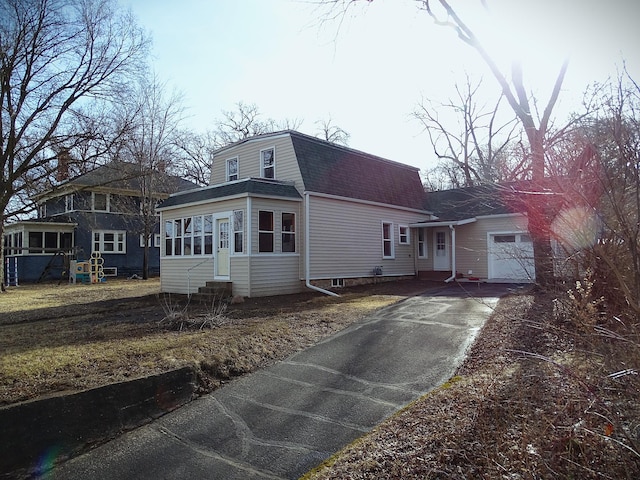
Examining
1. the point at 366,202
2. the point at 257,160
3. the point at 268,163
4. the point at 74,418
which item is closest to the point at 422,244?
the point at 366,202

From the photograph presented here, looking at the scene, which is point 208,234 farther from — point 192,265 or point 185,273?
point 185,273

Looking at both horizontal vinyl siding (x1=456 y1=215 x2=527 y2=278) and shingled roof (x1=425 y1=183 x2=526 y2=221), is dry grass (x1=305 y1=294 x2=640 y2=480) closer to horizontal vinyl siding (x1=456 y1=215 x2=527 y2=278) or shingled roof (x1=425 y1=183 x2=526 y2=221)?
shingled roof (x1=425 y1=183 x2=526 y2=221)

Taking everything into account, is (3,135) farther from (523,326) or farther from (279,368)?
(523,326)

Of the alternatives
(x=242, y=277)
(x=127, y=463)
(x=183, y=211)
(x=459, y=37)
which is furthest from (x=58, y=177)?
(x=127, y=463)

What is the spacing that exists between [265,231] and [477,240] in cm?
1046

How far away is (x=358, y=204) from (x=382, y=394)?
13.2 meters

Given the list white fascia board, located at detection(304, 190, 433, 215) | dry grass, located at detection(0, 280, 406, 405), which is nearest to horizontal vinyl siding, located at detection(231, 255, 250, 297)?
dry grass, located at detection(0, 280, 406, 405)

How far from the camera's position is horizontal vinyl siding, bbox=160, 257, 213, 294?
635 inches

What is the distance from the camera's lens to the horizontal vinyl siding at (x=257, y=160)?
1664 cm

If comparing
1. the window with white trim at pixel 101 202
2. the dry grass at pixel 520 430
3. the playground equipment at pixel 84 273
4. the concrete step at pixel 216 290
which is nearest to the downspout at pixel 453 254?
the concrete step at pixel 216 290

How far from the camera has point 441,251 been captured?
21547mm

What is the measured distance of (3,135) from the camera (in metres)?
19.2

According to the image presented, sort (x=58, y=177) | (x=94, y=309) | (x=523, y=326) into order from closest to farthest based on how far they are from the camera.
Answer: (x=523, y=326) < (x=94, y=309) < (x=58, y=177)

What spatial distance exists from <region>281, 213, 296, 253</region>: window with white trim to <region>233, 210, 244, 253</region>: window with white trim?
60.2 inches
